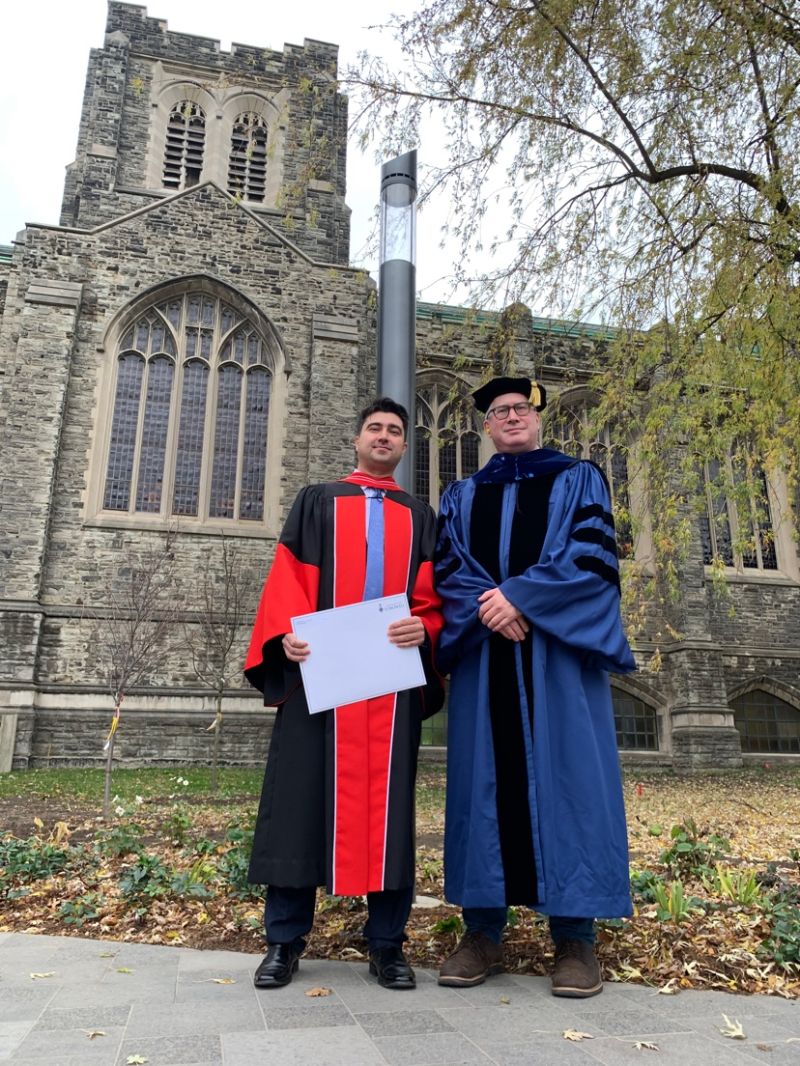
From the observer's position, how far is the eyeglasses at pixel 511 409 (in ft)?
11.5

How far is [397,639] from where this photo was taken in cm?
311

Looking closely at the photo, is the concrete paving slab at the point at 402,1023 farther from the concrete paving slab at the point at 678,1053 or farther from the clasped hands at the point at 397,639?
the clasped hands at the point at 397,639

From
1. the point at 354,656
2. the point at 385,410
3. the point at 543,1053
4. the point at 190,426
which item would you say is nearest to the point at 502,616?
the point at 354,656

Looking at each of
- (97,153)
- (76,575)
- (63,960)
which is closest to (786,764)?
(76,575)

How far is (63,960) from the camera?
9.95 ft

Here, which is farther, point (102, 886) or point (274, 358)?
point (274, 358)

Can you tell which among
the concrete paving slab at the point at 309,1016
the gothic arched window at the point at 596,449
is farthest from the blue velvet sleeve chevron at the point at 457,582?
the gothic arched window at the point at 596,449

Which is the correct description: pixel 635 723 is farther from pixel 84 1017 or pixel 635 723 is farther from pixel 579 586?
pixel 84 1017

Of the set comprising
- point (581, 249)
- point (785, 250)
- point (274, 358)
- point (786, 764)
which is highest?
point (274, 358)

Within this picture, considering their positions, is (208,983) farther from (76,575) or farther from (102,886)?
(76,575)

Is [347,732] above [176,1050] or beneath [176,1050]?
above

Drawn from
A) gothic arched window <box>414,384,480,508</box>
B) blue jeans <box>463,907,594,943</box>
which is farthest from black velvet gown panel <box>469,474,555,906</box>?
gothic arched window <box>414,384,480,508</box>

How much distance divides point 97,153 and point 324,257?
5354 mm

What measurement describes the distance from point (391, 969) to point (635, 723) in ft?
48.5
